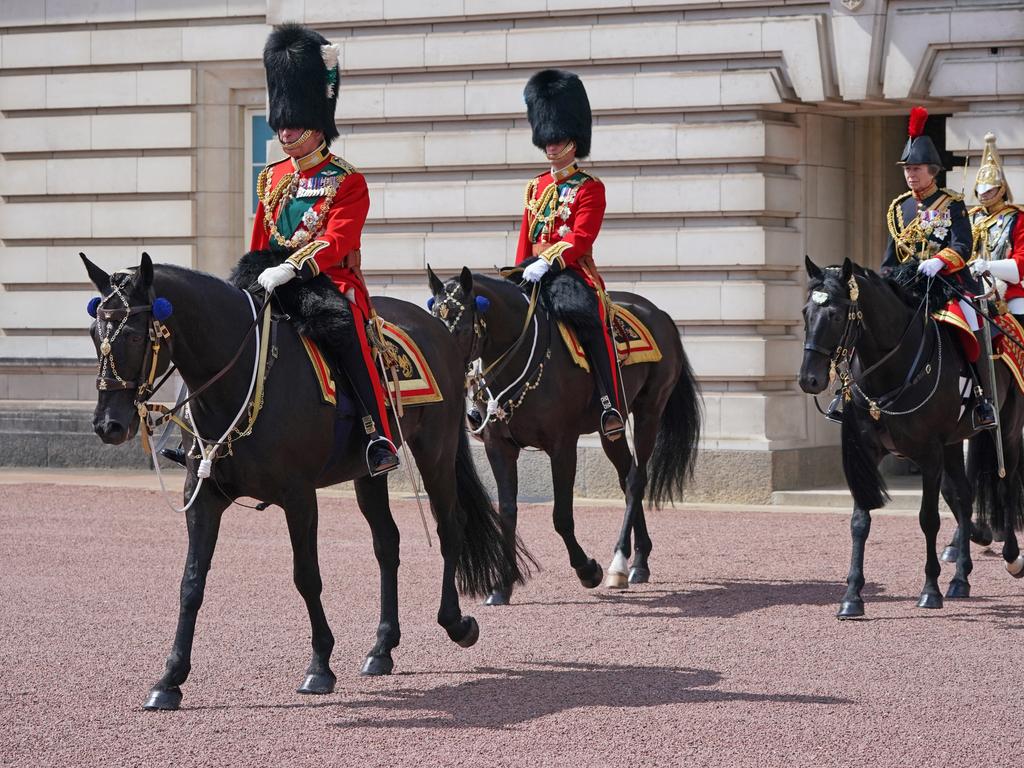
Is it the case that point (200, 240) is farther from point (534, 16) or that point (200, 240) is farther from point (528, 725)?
point (528, 725)

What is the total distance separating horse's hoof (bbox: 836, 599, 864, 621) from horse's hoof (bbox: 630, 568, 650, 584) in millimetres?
1716

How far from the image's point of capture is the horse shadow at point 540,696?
6531 millimetres

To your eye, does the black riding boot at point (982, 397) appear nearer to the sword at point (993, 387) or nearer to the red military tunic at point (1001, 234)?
the sword at point (993, 387)

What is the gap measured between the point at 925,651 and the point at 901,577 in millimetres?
2355

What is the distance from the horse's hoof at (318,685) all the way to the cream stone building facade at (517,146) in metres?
7.37

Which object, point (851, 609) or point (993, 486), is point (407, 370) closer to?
point (851, 609)

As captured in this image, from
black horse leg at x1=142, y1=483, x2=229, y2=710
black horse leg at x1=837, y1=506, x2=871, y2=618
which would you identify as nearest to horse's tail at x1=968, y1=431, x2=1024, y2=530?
black horse leg at x1=837, y1=506, x2=871, y2=618

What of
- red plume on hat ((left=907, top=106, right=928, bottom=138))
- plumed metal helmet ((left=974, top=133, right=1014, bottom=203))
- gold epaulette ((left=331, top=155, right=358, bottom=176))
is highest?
red plume on hat ((left=907, top=106, right=928, bottom=138))

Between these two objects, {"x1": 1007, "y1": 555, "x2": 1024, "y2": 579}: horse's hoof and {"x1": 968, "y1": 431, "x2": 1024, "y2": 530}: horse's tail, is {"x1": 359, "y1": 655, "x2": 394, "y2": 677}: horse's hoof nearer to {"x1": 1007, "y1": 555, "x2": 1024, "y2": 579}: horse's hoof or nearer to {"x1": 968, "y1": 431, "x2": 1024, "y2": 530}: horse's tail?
{"x1": 1007, "y1": 555, "x2": 1024, "y2": 579}: horse's hoof

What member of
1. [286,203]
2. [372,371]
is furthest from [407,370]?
[286,203]

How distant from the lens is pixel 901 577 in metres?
10.1

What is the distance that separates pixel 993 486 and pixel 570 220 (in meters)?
2.92

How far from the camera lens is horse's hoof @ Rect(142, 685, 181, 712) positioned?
21.7 ft

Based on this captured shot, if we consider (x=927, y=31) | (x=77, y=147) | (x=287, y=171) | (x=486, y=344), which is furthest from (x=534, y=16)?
(x=287, y=171)
